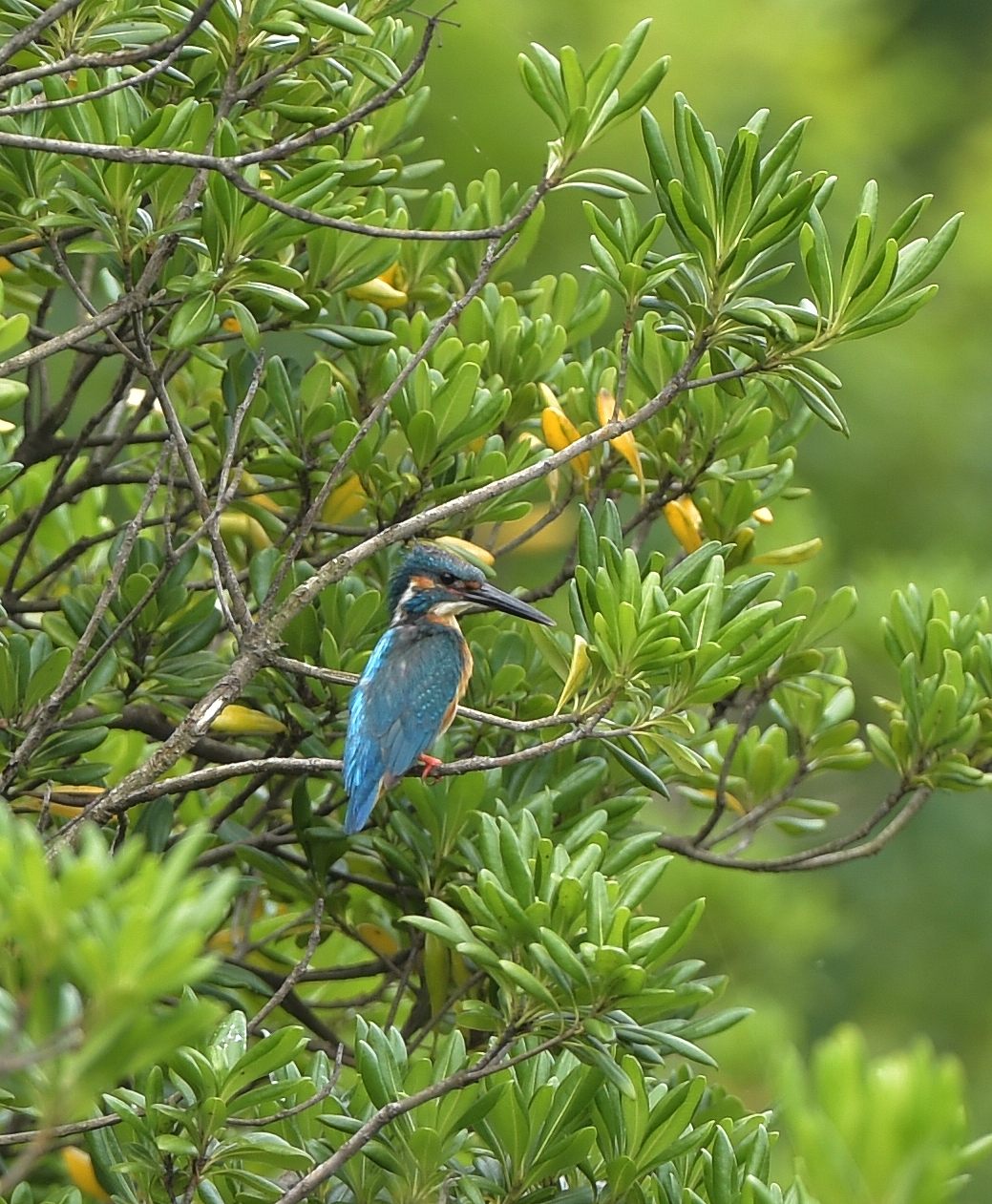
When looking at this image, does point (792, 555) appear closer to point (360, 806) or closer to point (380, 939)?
point (360, 806)

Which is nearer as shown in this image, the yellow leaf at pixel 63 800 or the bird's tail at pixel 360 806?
the yellow leaf at pixel 63 800

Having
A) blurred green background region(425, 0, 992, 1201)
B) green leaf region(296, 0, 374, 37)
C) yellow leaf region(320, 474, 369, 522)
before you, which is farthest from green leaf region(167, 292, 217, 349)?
blurred green background region(425, 0, 992, 1201)

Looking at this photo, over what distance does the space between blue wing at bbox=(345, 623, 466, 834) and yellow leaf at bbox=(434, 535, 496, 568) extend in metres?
0.25

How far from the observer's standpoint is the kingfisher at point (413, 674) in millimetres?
3045

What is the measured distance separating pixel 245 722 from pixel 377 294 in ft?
2.92

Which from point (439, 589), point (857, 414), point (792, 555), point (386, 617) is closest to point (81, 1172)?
point (386, 617)

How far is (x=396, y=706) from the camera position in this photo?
3.23 metres

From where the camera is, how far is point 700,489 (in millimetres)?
3764

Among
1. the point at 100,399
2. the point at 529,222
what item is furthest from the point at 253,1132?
the point at 100,399

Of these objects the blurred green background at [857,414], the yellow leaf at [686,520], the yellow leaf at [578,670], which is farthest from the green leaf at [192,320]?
the blurred green background at [857,414]

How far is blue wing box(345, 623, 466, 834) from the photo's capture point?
119 inches

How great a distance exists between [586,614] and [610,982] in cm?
70

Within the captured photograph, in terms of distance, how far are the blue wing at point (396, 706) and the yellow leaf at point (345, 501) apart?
0.93ft

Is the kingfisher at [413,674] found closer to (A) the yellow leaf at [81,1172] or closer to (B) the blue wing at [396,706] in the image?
(B) the blue wing at [396,706]
